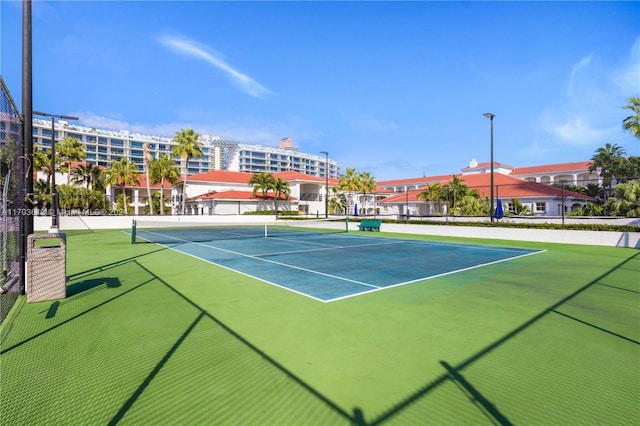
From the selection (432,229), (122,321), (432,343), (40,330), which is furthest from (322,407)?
(432,229)

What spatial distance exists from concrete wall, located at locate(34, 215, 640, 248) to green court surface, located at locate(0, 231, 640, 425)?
14480mm

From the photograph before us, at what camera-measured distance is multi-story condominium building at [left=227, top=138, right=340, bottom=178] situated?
143 metres

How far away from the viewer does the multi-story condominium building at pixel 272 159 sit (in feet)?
468

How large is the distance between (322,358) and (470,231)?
24503mm

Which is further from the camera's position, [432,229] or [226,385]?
[432,229]

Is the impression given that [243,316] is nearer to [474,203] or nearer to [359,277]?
[359,277]

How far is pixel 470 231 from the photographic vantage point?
86.2 ft

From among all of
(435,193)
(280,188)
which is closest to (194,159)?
(280,188)

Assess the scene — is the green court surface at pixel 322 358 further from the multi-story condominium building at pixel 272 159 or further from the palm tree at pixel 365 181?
the multi-story condominium building at pixel 272 159

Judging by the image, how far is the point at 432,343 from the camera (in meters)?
5.28

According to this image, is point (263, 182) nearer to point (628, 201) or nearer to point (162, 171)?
point (162, 171)

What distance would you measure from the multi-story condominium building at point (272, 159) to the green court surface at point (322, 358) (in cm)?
12619

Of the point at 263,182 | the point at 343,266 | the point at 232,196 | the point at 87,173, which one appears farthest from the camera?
the point at 232,196

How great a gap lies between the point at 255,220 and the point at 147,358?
151 ft
